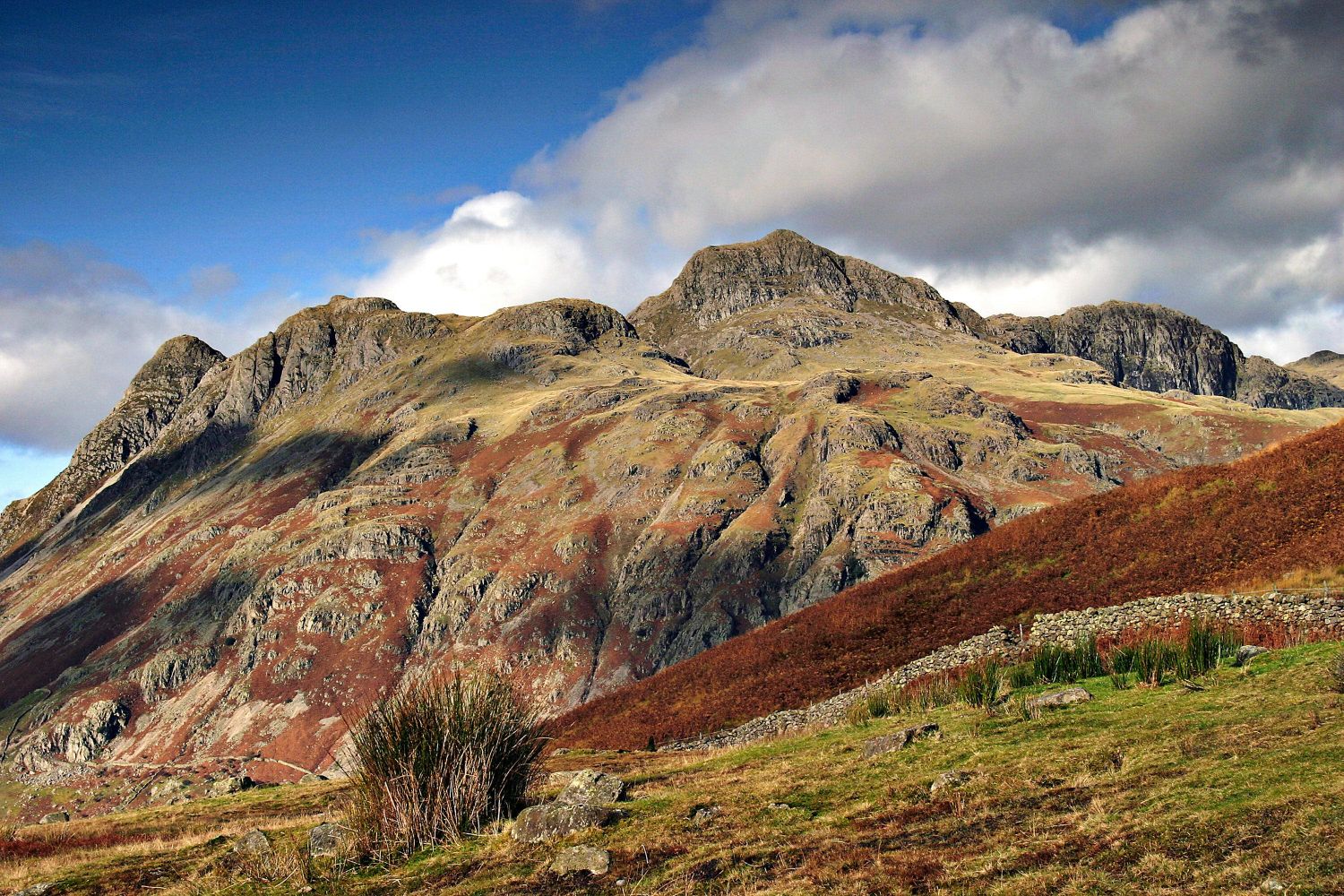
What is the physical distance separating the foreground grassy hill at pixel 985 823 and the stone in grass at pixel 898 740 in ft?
1.41

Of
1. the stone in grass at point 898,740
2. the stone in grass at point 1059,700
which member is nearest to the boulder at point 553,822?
the stone in grass at point 898,740

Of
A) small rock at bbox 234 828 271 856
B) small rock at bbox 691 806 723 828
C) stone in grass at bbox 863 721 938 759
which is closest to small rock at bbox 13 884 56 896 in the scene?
small rock at bbox 234 828 271 856

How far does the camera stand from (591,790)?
16.6 meters

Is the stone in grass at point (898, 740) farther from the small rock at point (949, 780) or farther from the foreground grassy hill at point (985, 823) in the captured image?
the small rock at point (949, 780)

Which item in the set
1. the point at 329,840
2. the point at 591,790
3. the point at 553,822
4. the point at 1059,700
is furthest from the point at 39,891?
the point at 1059,700

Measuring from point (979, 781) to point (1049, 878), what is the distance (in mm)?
4960

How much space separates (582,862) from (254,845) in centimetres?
860

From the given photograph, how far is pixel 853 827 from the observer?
13.2 metres

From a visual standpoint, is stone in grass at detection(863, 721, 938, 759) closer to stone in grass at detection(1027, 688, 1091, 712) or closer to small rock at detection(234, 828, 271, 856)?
stone in grass at detection(1027, 688, 1091, 712)

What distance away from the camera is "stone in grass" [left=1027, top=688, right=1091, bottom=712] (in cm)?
1992

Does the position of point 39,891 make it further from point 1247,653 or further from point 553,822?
point 1247,653

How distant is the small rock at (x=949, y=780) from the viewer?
47.6 ft

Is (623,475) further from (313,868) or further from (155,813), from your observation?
(313,868)

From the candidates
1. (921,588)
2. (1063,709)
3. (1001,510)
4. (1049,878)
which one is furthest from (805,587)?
(1049,878)
